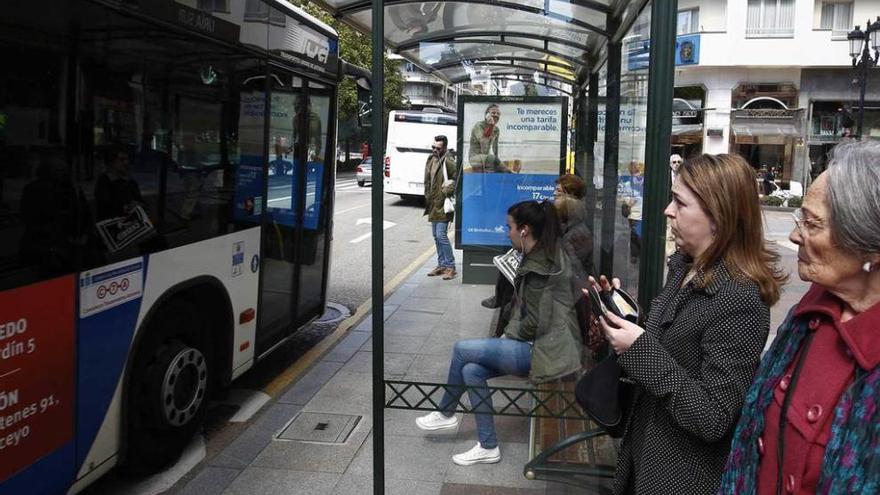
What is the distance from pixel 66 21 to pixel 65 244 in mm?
1003

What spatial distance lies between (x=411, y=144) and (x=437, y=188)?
4251mm

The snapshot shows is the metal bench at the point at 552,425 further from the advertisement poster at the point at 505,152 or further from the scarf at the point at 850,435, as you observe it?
the advertisement poster at the point at 505,152

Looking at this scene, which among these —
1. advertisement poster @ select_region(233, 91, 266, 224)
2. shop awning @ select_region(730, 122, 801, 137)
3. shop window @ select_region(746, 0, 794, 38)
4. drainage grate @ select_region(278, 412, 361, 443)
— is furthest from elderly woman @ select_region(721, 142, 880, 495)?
shop awning @ select_region(730, 122, 801, 137)

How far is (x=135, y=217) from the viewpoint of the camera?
3758 mm

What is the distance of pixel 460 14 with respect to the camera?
526 centimetres

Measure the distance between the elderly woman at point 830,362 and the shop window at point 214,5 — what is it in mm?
3801

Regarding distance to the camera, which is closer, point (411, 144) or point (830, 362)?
point (830, 362)

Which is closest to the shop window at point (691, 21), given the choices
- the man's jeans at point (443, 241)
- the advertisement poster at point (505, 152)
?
the advertisement poster at point (505, 152)

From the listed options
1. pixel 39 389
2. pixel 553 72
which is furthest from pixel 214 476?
pixel 553 72

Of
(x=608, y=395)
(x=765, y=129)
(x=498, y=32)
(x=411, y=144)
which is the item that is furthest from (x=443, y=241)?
(x=765, y=129)

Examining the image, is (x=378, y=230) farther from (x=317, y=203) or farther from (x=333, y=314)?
(x=333, y=314)

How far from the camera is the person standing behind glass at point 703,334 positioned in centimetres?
185

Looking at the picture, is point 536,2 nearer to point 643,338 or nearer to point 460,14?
point 460,14

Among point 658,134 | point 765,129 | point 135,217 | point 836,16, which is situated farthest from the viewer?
point 765,129
